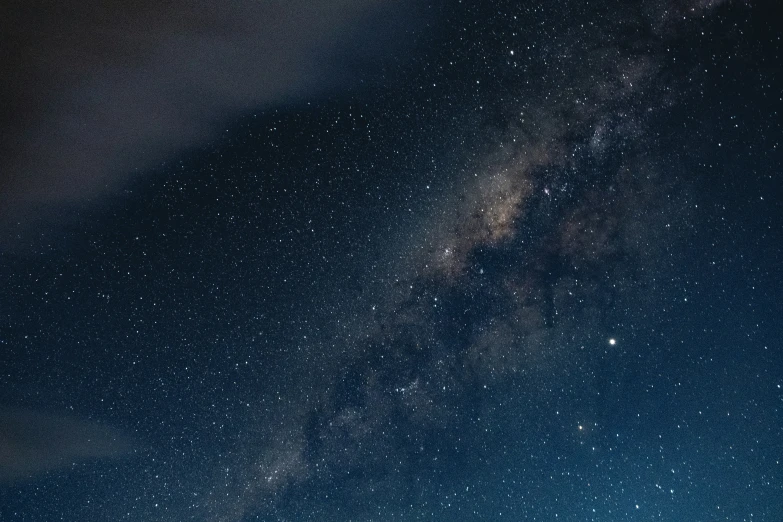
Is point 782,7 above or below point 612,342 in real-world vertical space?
above

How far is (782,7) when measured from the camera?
676 cm

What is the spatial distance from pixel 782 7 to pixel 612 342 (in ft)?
18.1

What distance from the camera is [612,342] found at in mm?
8086

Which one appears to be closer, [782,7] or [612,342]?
[782,7]
